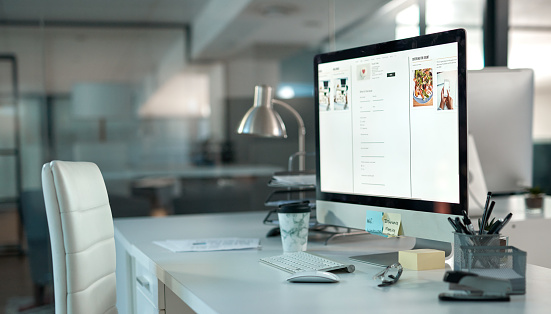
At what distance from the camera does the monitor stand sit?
1393 millimetres

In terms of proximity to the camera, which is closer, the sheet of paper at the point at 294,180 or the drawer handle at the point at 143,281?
the drawer handle at the point at 143,281

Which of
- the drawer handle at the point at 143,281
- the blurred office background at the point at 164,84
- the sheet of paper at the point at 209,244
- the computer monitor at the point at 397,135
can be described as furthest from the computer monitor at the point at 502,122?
the drawer handle at the point at 143,281

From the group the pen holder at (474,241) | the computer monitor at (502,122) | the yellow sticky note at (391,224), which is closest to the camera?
the pen holder at (474,241)

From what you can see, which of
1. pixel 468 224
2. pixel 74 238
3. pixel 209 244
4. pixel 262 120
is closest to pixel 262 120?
pixel 262 120

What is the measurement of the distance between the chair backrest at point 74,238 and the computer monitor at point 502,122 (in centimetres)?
145

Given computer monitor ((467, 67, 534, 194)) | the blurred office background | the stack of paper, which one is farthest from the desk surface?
the blurred office background

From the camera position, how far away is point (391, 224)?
1.41 meters

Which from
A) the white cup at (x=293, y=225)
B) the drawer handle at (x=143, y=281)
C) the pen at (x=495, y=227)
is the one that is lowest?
the drawer handle at (x=143, y=281)

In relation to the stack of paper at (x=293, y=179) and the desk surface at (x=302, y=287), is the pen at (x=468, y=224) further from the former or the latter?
the stack of paper at (x=293, y=179)

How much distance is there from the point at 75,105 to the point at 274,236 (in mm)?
1628

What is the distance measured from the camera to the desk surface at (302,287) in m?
1.01

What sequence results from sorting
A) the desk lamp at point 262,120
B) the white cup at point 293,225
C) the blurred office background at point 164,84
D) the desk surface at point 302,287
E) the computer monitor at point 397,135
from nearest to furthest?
the desk surface at point 302,287, the computer monitor at point 397,135, the white cup at point 293,225, the desk lamp at point 262,120, the blurred office background at point 164,84

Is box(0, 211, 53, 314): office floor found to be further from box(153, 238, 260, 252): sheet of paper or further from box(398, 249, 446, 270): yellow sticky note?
box(398, 249, 446, 270): yellow sticky note

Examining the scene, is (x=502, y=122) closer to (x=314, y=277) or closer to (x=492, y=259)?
(x=492, y=259)
